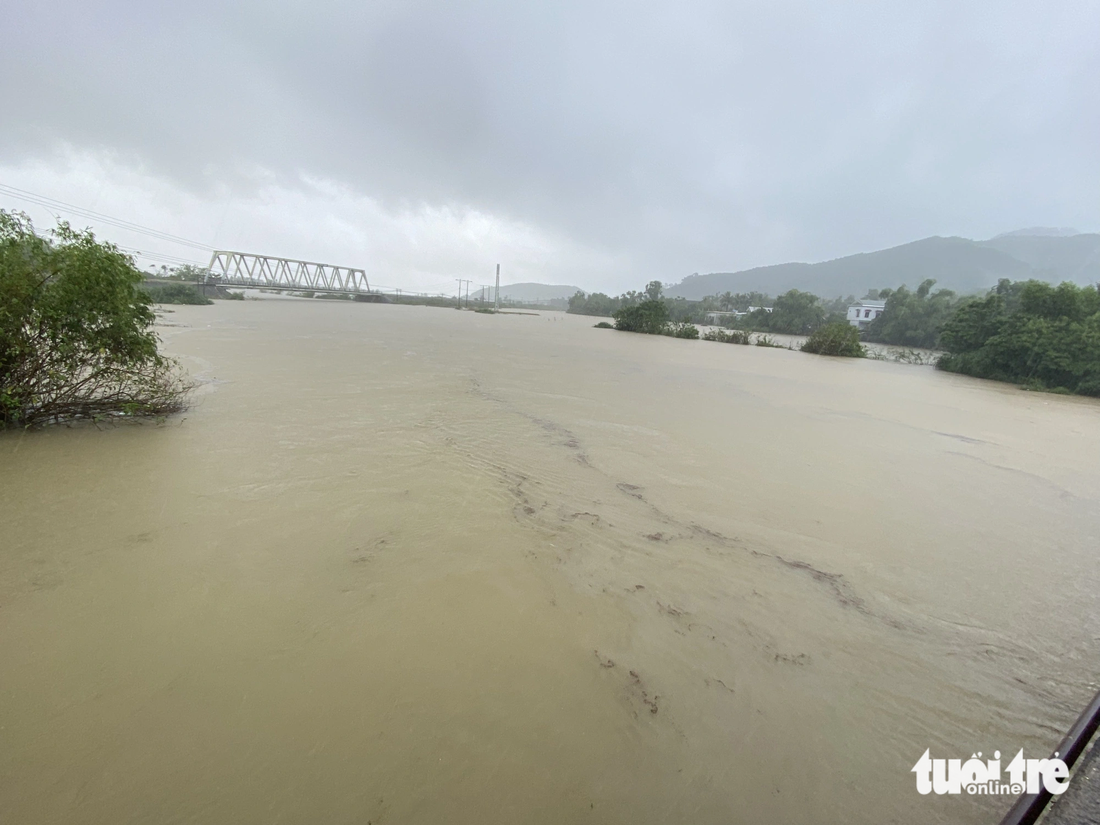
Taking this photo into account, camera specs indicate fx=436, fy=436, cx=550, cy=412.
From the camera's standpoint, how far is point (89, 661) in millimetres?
2004

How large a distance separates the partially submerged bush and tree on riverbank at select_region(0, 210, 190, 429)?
111ft

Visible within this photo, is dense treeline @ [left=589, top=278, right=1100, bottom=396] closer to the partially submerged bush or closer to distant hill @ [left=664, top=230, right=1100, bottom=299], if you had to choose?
the partially submerged bush

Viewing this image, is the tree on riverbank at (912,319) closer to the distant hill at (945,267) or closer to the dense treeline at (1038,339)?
the dense treeline at (1038,339)

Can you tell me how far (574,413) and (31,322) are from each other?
6535mm

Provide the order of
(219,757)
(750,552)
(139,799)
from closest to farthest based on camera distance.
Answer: (139,799) → (219,757) → (750,552)

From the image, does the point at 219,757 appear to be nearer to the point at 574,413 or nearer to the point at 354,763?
the point at 354,763

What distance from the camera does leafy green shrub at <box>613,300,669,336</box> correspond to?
121 ft

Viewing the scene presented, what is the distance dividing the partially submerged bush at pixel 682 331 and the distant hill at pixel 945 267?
465 feet

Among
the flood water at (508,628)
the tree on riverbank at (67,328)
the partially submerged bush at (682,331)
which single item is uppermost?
the partially submerged bush at (682,331)

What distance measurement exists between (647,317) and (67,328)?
36032 mm

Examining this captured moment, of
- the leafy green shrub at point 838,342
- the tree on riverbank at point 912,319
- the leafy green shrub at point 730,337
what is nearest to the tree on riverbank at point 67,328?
the leafy green shrub at point 838,342

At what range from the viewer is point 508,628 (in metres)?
2.45

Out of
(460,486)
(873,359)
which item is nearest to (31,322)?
(460,486)

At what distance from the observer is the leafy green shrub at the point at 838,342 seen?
1056 inches
